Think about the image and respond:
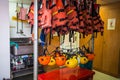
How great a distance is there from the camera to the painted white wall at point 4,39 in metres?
2.74

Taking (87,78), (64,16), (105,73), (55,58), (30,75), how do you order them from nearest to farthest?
(64,16) < (55,58) < (87,78) < (30,75) < (105,73)

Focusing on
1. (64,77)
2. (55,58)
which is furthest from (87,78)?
(55,58)

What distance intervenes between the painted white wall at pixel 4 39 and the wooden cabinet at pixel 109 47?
8.85 feet

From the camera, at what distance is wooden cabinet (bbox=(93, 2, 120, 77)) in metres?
3.63

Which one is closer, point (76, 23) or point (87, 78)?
point (76, 23)

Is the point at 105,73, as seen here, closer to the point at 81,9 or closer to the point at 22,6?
the point at 81,9

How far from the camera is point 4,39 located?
2.79 meters

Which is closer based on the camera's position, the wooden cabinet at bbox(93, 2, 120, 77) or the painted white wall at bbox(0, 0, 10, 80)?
the painted white wall at bbox(0, 0, 10, 80)

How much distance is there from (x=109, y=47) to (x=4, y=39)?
112 inches

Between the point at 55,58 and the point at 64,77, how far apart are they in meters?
0.50

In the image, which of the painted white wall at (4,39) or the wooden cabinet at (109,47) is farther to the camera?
the wooden cabinet at (109,47)

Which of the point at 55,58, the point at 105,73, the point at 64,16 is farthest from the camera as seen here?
the point at 105,73

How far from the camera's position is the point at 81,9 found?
6.73ft

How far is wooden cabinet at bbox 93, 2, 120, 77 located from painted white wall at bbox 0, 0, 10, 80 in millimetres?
2699
